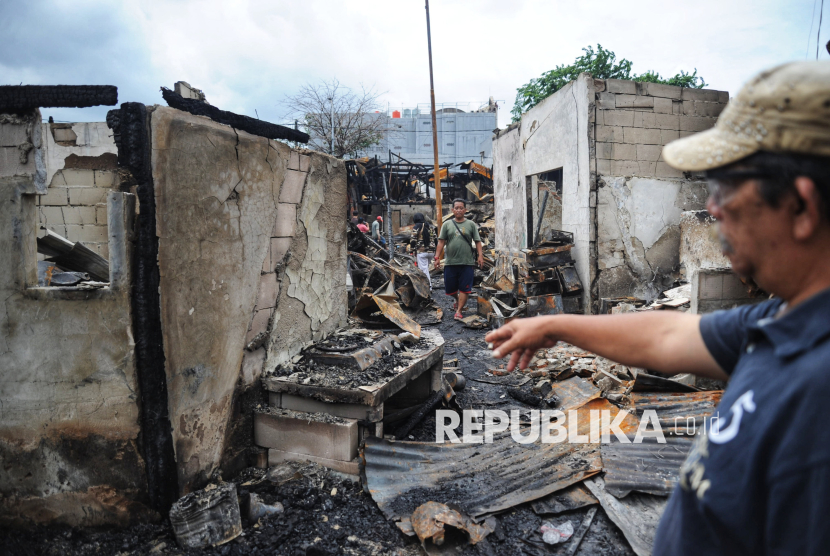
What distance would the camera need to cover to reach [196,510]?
2512mm

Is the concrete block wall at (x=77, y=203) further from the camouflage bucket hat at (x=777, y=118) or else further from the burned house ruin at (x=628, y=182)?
the camouflage bucket hat at (x=777, y=118)

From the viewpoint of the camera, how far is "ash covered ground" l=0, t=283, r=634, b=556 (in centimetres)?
251

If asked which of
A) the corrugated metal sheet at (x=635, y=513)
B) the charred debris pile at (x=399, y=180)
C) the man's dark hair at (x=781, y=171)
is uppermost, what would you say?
the charred debris pile at (x=399, y=180)

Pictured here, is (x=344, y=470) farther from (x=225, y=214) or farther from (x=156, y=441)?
(x=225, y=214)

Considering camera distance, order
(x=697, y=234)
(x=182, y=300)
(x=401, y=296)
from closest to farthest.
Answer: (x=182, y=300) < (x=697, y=234) < (x=401, y=296)

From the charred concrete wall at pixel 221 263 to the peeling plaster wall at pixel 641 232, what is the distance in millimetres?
4916

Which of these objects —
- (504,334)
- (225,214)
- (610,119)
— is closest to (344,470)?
(225,214)

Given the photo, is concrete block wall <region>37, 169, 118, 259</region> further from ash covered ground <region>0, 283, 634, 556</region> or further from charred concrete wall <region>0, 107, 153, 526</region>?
ash covered ground <region>0, 283, 634, 556</region>

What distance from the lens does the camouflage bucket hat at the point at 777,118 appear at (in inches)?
28.5

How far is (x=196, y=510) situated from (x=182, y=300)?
1093 mm

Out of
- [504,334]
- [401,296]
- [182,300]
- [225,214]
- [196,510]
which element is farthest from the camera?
[401,296]

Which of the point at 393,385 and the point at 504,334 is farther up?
the point at 504,334

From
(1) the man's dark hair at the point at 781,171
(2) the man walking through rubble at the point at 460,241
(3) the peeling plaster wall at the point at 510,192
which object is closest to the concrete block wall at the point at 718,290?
(2) the man walking through rubble at the point at 460,241

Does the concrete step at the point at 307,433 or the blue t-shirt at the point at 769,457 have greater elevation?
the blue t-shirt at the point at 769,457
